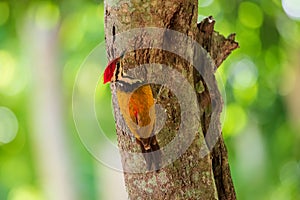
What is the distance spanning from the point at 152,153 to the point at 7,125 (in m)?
3.62

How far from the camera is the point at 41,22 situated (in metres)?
3.08

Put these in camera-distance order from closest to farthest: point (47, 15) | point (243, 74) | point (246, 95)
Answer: point (47, 15) < point (243, 74) < point (246, 95)

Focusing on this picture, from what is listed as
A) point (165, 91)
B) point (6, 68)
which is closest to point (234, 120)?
point (6, 68)

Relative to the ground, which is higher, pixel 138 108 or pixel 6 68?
pixel 6 68

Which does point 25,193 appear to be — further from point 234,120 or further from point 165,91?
point 165,91

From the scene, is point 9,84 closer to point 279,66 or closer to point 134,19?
point 279,66

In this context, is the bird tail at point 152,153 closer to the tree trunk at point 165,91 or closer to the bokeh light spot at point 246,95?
the tree trunk at point 165,91

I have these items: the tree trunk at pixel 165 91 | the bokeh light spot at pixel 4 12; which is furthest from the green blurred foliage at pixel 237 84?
the tree trunk at pixel 165 91

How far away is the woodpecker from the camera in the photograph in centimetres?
92

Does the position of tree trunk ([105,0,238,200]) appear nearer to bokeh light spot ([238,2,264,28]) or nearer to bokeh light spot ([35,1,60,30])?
bokeh light spot ([35,1,60,30])

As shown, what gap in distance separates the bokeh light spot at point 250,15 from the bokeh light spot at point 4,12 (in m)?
1.09

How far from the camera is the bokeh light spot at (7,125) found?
4.39 m

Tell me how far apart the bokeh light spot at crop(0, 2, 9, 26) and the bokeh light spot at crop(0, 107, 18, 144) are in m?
1.25

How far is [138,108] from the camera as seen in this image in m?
0.92
